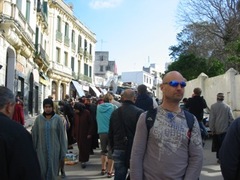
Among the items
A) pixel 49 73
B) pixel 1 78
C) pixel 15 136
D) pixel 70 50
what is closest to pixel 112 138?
pixel 15 136

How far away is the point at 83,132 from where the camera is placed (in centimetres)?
986

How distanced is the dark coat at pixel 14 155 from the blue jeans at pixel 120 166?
3.62 metres

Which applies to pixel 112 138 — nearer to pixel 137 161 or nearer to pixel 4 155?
pixel 137 161

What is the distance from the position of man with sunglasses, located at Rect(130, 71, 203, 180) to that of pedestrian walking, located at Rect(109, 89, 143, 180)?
8.61 feet

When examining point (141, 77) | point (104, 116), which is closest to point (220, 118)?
point (104, 116)

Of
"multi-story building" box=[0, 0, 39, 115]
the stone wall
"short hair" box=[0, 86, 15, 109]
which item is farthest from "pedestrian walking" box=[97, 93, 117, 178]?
the stone wall

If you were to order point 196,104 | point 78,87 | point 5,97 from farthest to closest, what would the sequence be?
point 78,87 → point 196,104 → point 5,97

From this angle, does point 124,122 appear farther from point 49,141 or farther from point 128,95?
point 49,141

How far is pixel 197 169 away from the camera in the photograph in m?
3.45

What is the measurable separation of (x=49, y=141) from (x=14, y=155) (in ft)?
12.0

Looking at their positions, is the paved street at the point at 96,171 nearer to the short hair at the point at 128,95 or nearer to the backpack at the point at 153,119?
the short hair at the point at 128,95

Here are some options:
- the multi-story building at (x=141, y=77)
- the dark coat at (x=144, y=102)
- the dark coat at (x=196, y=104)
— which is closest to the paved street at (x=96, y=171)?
the dark coat at (x=196, y=104)

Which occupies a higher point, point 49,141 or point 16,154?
point 16,154

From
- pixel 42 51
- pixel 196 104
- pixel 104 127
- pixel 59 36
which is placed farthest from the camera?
pixel 59 36
